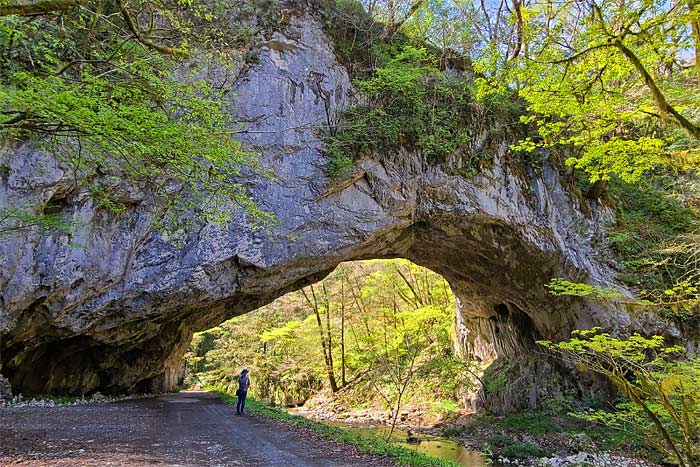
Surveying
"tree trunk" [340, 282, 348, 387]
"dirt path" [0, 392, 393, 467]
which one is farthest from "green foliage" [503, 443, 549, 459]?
"tree trunk" [340, 282, 348, 387]

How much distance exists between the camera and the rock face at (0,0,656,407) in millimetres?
8078

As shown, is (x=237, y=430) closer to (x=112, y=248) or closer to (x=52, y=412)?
(x=52, y=412)

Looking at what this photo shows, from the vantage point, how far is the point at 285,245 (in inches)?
380

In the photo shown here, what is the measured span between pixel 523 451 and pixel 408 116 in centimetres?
826

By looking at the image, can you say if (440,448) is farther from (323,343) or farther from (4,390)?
(4,390)

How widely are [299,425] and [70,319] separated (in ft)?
16.8

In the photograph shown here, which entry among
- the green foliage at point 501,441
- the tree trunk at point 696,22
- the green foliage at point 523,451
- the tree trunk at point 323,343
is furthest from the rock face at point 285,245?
the tree trunk at point 696,22

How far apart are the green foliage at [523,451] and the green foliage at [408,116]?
6715 mm

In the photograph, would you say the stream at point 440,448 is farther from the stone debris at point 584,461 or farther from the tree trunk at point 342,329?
the tree trunk at point 342,329

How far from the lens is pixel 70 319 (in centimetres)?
859

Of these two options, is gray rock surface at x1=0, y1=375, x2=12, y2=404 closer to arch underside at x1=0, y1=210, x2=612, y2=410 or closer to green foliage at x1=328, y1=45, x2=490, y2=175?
arch underside at x1=0, y1=210, x2=612, y2=410

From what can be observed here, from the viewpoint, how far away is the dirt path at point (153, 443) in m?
4.48

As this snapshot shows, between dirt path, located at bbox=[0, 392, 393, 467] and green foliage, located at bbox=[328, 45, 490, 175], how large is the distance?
5884 mm

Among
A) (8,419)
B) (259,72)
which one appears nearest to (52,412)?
(8,419)
